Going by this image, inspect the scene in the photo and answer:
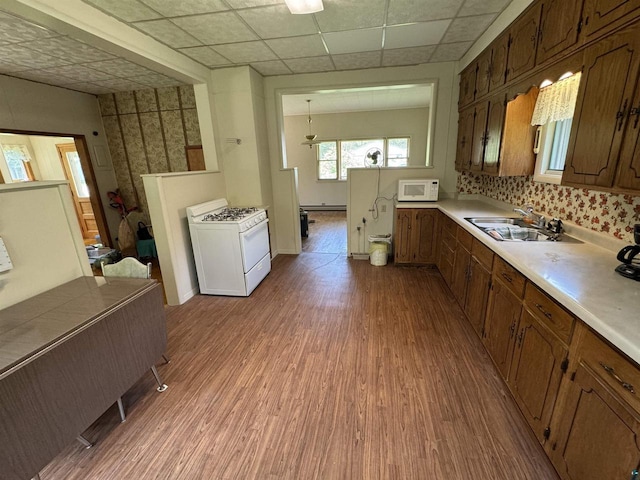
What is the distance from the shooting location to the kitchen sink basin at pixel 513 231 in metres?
2.11

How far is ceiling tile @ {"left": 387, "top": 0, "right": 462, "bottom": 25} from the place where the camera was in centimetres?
238

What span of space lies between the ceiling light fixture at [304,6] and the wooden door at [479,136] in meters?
1.96

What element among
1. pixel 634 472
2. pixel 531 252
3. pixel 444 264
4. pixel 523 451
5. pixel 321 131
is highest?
pixel 321 131

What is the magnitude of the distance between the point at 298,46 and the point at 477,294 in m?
3.25

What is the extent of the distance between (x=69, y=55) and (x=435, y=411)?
5050 millimetres

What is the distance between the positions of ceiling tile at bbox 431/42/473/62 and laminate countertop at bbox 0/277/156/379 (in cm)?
400

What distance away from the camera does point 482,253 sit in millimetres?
2260

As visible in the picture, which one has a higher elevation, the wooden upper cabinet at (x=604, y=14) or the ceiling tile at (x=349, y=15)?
the ceiling tile at (x=349, y=15)

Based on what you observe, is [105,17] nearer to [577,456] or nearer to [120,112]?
[120,112]

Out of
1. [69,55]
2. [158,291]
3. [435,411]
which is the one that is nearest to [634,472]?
[435,411]

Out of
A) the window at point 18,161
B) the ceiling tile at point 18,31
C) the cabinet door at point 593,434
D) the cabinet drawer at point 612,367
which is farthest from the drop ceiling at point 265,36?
the window at point 18,161

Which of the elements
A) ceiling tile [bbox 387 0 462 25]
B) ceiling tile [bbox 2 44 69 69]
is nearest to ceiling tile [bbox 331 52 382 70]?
ceiling tile [bbox 387 0 462 25]

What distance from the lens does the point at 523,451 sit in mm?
1511

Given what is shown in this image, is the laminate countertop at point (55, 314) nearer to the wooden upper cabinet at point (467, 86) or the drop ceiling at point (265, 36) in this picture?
the drop ceiling at point (265, 36)
